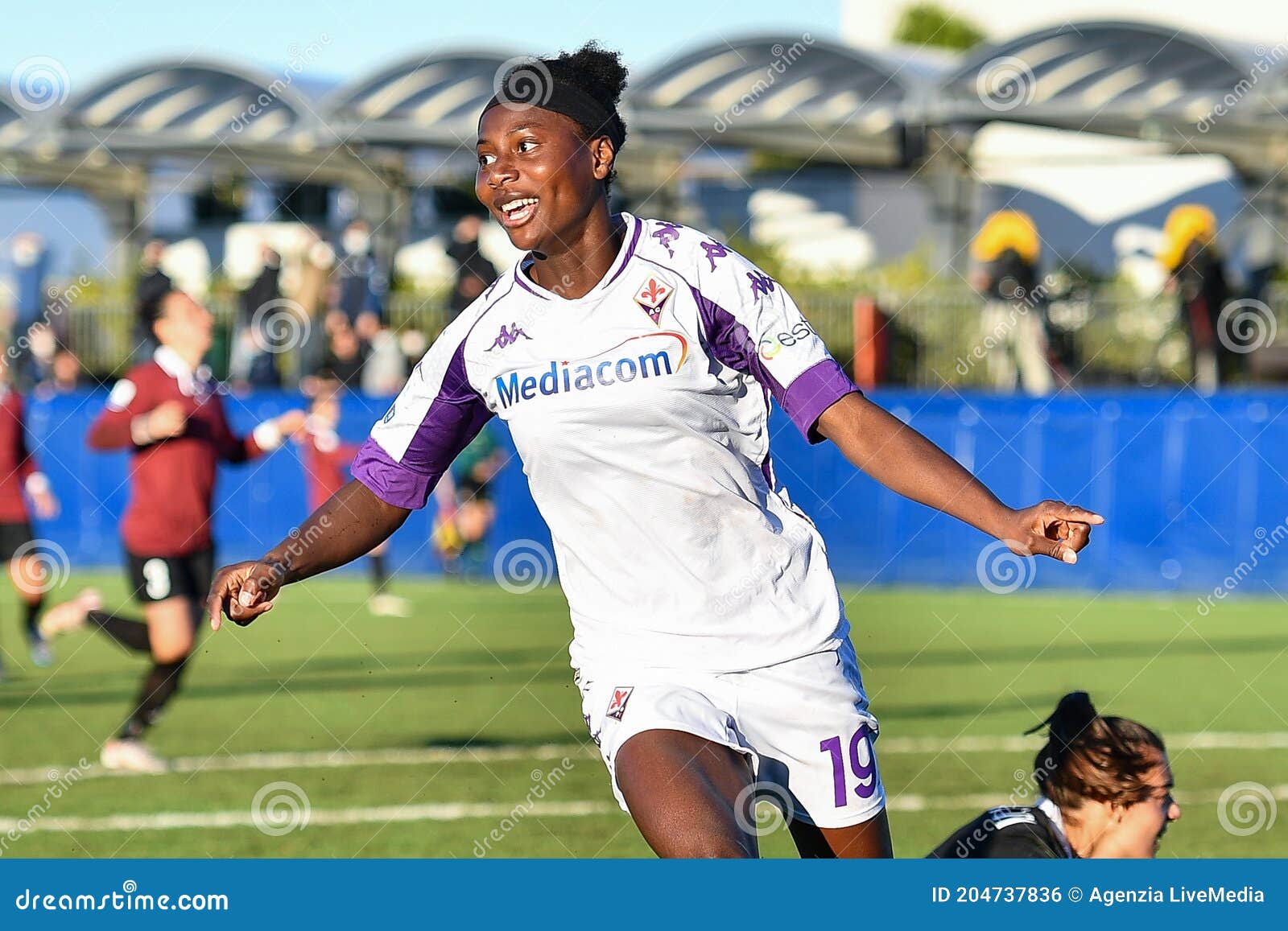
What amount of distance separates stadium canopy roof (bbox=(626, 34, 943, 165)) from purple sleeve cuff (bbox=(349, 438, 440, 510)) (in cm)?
2087

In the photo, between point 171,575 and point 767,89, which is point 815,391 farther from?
point 767,89

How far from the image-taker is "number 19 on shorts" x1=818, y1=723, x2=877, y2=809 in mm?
Result: 4297

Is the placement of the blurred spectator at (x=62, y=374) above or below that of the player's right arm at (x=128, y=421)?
below

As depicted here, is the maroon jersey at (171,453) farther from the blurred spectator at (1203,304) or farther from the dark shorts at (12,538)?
the blurred spectator at (1203,304)

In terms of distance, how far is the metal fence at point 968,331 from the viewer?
20.5m

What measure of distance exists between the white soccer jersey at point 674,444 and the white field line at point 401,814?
146 inches

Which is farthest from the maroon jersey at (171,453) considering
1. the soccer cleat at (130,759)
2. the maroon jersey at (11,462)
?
the maroon jersey at (11,462)

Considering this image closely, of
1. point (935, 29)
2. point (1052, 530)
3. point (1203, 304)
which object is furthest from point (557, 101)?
point (935, 29)

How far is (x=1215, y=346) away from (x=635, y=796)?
16.8 m

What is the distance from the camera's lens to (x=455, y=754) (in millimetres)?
9664

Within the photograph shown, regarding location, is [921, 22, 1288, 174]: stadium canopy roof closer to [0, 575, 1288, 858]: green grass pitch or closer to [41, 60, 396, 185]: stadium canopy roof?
[41, 60, 396, 185]: stadium canopy roof

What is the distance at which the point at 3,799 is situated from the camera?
8.55 m
